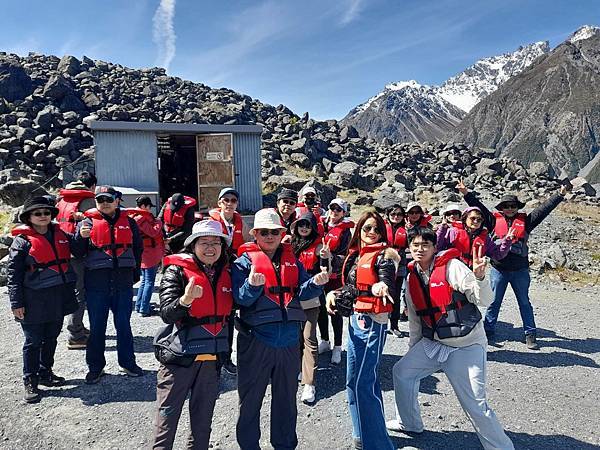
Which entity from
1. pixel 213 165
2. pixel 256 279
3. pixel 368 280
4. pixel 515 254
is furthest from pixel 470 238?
pixel 213 165

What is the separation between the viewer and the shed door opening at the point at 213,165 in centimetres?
1553

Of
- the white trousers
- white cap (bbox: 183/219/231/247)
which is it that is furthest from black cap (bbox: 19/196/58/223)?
the white trousers

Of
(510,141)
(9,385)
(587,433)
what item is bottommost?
(587,433)

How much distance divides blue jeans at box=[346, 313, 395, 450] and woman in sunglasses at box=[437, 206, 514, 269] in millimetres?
2940

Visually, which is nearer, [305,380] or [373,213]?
[373,213]

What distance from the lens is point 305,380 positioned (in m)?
5.28

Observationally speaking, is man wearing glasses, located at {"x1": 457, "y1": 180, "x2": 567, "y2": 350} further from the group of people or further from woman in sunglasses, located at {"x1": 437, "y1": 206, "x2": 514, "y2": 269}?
the group of people

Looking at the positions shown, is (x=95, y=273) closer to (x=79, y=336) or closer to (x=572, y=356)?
(x=79, y=336)

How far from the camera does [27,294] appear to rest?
4.94 metres

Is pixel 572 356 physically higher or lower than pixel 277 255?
lower

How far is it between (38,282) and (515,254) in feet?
22.3

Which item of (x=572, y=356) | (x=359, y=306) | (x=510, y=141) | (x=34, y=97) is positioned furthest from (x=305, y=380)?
(x=510, y=141)

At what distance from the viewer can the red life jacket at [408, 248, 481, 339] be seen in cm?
396

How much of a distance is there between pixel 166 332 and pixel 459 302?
274 centimetres
